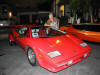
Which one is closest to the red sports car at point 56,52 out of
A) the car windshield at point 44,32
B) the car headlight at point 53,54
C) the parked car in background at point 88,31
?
the car headlight at point 53,54

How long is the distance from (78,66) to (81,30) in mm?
3104

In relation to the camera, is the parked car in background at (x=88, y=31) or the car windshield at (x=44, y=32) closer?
the car windshield at (x=44, y=32)

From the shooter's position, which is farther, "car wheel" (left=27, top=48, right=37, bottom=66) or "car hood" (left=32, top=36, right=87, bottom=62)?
"car wheel" (left=27, top=48, right=37, bottom=66)

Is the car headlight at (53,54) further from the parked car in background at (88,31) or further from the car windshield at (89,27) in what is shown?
the car windshield at (89,27)

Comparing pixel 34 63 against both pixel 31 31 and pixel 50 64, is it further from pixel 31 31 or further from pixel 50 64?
pixel 31 31

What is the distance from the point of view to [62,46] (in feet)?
10.3

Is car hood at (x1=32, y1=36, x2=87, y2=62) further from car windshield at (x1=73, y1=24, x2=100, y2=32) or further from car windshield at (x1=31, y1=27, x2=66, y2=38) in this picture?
car windshield at (x1=73, y1=24, x2=100, y2=32)

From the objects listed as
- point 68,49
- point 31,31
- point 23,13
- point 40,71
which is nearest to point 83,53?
point 68,49

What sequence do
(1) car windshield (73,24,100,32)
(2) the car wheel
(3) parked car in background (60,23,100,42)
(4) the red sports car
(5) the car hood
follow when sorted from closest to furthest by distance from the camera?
(4) the red sports car → (5) the car hood → (2) the car wheel → (3) parked car in background (60,23,100,42) → (1) car windshield (73,24,100,32)

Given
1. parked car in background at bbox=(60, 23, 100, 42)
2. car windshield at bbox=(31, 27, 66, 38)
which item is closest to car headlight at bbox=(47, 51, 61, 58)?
car windshield at bbox=(31, 27, 66, 38)

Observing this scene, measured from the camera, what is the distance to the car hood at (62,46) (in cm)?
282

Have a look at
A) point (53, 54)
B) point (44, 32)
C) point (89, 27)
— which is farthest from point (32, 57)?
point (89, 27)

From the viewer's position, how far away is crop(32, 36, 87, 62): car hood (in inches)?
111

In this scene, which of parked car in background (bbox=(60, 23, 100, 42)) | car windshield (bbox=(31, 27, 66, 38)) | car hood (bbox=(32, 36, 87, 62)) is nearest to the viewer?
car hood (bbox=(32, 36, 87, 62))
